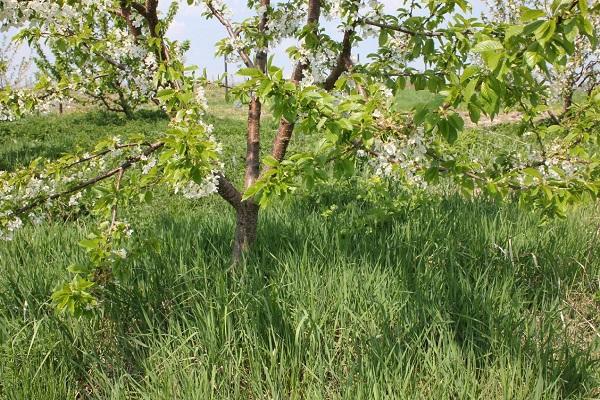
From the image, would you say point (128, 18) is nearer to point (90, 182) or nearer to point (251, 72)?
point (90, 182)

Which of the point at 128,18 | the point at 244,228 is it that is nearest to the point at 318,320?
the point at 244,228

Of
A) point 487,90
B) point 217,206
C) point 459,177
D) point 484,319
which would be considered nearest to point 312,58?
point 459,177

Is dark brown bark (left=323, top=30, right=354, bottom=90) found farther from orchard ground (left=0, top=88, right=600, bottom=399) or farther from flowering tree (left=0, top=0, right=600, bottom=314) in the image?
orchard ground (left=0, top=88, right=600, bottom=399)

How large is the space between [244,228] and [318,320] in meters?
0.84

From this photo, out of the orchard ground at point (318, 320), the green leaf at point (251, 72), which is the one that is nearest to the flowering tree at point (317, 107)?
the green leaf at point (251, 72)

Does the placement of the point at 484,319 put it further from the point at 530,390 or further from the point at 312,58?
the point at 312,58

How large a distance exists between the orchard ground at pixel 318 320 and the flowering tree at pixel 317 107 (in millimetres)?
256

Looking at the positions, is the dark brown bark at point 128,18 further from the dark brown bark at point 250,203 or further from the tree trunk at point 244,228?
the tree trunk at point 244,228

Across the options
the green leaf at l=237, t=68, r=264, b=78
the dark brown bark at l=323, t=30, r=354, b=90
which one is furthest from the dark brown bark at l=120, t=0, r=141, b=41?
the green leaf at l=237, t=68, r=264, b=78

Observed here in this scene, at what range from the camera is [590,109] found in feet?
9.97

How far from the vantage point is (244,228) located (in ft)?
10.4

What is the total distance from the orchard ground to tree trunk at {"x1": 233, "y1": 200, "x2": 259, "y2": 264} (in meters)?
0.09

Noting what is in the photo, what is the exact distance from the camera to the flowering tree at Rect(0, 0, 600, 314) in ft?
5.29

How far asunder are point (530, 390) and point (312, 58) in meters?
1.99
